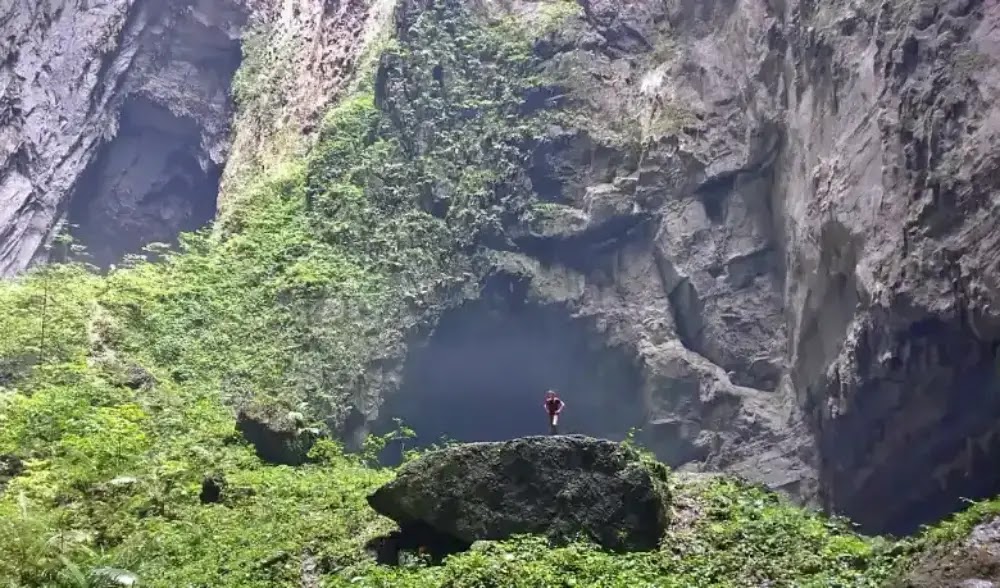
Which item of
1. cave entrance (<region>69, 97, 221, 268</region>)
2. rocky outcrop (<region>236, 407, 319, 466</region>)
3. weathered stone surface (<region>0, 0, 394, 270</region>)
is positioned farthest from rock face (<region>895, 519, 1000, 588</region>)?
cave entrance (<region>69, 97, 221, 268</region>)

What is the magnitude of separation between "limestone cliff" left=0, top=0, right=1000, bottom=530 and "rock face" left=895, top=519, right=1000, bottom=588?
712 cm

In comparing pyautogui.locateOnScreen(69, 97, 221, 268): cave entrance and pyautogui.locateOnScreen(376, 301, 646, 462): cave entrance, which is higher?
pyautogui.locateOnScreen(69, 97, 221, 268): cave entrance

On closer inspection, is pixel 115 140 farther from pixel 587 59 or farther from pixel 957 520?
pixel 957 520

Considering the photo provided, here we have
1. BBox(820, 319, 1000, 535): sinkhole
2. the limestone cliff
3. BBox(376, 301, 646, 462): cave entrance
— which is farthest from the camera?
BBox(376, 301, 646, 462): cave entrance

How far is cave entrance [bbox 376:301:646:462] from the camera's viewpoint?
Result: 1986 centimetres

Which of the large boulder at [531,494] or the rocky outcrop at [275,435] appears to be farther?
the rocky outcrop at [275,435]

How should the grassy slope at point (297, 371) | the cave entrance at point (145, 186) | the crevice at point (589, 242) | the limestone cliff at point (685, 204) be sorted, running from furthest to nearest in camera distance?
the cave entrance at point (145, 186) < the crevice at point (589, 242) < the limestone cliff at point (685, 204) < the grassy slope at point (297, 371)

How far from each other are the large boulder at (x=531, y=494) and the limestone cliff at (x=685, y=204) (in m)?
7.12

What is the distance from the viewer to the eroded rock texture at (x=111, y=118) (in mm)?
23359

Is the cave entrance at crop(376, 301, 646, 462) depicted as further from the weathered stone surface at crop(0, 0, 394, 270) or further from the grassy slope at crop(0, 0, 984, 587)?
the weathered stone surface at crop(0, 0, 394, 270)

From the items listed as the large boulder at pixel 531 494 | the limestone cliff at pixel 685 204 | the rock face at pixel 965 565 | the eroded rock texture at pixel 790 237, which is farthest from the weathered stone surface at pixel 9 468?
the eroded rock texture at pixel 790 237

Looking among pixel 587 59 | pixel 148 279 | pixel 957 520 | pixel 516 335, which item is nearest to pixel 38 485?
pixel 148 279

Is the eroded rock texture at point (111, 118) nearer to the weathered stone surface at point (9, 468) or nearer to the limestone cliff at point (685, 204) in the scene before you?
the limestone cliff at point (685, 204)

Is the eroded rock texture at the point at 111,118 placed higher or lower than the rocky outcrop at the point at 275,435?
higher
